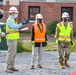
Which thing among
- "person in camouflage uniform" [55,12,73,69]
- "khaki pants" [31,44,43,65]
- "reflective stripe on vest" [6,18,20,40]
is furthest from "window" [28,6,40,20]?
"reflective stripe on vest" [6,18,20,40]

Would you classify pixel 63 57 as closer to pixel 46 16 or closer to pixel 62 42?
pixel 62 42

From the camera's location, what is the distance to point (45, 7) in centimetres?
3203

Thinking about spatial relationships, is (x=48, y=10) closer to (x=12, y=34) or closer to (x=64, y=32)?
(x=64, y=32)

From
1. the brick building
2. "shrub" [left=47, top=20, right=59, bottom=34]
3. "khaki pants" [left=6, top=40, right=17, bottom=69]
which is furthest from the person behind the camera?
the brick building

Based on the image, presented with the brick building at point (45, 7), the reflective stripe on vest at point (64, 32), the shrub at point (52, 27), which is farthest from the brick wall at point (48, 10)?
the reflective stripe on vest at point (64, 32)

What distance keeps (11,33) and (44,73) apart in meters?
1.61

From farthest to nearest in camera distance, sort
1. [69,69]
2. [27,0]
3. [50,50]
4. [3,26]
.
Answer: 1. [27,0]
2. [50,50]
3. [3,26]
4. [69,69]

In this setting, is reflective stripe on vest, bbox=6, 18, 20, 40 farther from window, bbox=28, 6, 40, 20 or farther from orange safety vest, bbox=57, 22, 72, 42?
window, bbox=28, 6, 40, 20

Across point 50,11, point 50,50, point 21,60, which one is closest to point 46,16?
point 50,11

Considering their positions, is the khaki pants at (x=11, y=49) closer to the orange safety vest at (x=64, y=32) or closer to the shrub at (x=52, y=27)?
the orange safety vest at (x=64, y=32)

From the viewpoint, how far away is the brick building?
3188 cm

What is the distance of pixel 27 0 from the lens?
105 feet

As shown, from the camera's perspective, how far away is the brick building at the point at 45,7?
31.9 meters

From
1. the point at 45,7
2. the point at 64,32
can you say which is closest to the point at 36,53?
the point at 64,32
